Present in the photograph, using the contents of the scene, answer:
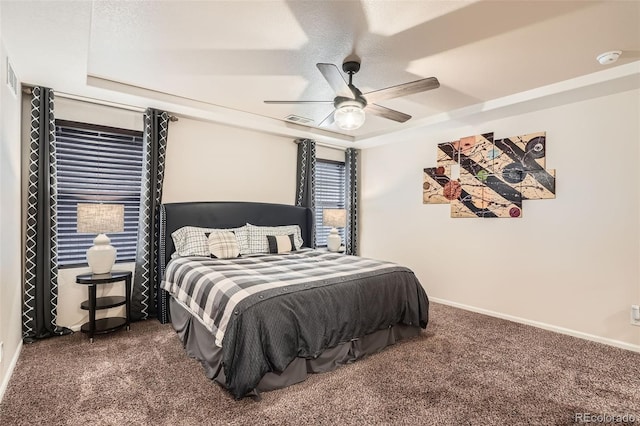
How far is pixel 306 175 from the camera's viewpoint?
16.6 feet

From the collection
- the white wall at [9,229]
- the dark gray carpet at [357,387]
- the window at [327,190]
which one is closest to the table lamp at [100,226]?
the white wall at [9,229]

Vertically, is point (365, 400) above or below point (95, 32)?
below

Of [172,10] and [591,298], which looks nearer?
[172,10]

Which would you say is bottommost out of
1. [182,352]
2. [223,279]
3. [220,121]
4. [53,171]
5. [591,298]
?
[182,352]

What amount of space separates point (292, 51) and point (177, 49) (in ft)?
3.09

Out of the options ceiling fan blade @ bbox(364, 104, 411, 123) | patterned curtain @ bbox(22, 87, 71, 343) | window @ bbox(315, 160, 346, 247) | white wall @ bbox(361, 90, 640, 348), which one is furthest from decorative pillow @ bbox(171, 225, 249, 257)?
white wall @ bbox(361, 90, 640, 348)

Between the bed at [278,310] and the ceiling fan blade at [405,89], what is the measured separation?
151 cm

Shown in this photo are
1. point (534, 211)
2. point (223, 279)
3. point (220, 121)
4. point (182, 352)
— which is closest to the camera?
point (223, 279)

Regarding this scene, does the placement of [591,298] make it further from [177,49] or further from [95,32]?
[95,32]

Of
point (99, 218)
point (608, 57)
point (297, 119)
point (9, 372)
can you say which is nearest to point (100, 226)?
point (99, 218)

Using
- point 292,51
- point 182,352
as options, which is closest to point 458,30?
point 292,51

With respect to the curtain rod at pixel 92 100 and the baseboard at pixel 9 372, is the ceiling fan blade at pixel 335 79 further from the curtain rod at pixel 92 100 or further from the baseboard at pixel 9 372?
the baseboard at pixel 9 372

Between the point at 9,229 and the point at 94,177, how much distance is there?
1171mm

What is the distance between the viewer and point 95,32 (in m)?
2.34
